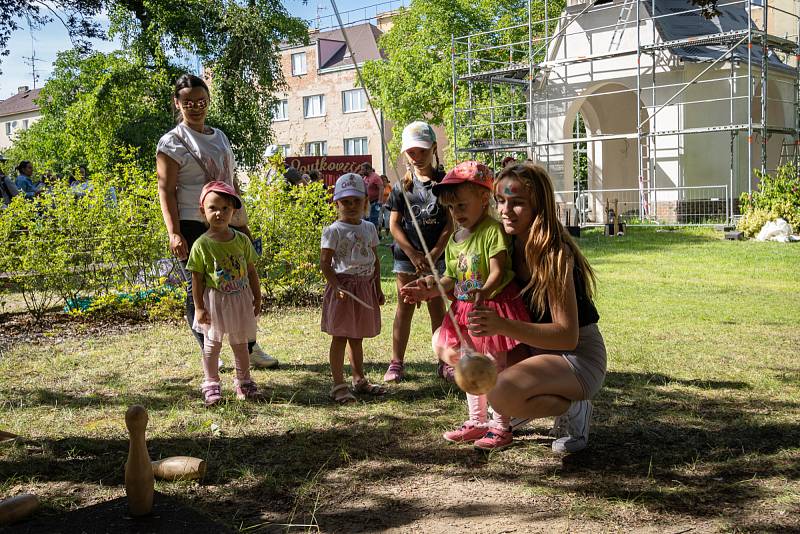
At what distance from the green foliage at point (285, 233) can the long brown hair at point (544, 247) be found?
542 cm

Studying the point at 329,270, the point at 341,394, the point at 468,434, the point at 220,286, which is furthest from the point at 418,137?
the point at 468,434

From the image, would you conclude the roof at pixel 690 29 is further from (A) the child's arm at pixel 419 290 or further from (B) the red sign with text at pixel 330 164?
(A) the child's arm at pixel 419 290

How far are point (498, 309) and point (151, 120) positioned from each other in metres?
25.0

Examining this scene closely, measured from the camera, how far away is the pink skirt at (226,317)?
466 centimetres

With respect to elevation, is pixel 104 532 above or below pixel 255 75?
below

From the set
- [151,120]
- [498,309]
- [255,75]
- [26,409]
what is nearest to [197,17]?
[255,75]

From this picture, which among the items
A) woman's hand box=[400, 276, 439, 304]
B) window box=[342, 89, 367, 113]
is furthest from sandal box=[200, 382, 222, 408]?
window box=[342, 89, 367, 113]

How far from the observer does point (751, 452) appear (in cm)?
363

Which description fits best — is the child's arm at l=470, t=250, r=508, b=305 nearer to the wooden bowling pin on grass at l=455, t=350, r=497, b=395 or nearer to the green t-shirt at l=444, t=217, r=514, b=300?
the green t-shirt at l=444, t=217, r=514, b=300

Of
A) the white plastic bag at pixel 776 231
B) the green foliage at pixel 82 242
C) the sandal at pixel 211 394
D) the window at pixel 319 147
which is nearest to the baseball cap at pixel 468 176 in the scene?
the sandal at pixel 211 394

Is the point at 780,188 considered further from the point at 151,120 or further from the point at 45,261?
the point at 151,120

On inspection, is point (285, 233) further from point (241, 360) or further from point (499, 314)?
point (499, 314)

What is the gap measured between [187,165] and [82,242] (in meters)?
3.95

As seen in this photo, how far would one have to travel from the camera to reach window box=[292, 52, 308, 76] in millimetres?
49247
